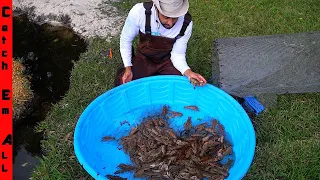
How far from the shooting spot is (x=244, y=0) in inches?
204

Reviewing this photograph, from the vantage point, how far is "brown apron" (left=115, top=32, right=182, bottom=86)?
3623mm

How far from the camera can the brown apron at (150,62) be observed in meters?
3.62

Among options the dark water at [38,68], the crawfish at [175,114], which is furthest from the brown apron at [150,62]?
the dark water at [38,68]

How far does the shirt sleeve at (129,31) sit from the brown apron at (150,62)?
0.13m

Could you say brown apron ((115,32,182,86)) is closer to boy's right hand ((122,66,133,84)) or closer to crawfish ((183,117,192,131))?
boy's right hand ((122,66,133,84))

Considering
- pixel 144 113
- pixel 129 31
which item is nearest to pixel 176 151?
pixel 144 113

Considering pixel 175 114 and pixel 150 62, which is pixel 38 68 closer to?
pixel 150 62

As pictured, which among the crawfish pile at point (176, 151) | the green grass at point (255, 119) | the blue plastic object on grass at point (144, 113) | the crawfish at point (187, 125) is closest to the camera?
the crawfish pile at point (176, 151)

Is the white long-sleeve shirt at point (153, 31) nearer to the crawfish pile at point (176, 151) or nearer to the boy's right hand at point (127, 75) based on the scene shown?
the boy's right hand at point (127, 75)

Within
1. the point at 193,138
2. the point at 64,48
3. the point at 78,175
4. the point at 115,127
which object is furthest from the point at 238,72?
the point at 64,48

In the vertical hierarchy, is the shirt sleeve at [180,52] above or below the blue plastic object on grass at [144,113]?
above

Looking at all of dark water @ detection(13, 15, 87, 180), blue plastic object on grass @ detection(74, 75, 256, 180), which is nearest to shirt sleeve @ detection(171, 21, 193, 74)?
blue plastic object on grass @ detection(74, 75, 256, 180)

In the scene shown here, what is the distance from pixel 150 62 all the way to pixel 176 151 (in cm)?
101

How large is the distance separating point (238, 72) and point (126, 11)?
1.98 m
